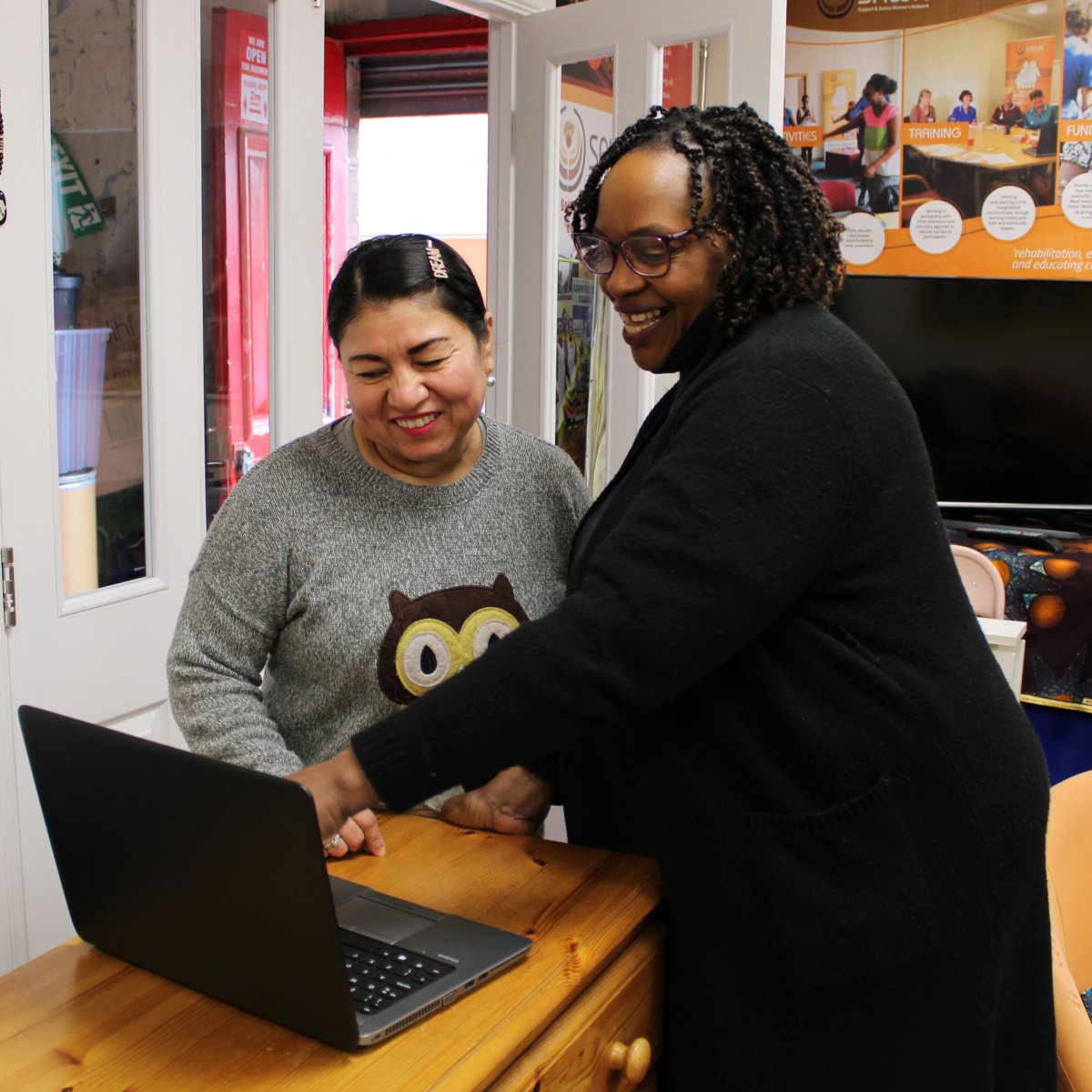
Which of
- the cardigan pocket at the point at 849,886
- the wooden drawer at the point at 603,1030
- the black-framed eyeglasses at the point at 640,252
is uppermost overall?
the black-framed eyeglasses at the point at 640,252

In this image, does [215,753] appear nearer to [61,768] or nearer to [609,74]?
[61,768]

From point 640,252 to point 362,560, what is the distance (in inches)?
17.6

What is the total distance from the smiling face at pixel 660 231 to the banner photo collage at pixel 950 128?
9.07 feet

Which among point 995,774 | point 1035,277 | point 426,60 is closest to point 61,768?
point 995,774

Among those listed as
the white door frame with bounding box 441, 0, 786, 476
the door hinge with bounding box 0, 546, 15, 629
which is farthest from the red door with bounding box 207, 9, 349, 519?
the white door frame with bounding box 441, 0, 786, 476

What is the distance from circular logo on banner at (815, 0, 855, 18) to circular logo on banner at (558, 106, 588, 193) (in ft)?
4.69

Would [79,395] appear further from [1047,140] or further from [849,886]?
[1047,140]

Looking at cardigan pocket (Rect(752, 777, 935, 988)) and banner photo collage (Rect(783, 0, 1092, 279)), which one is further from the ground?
banner photo collage (Rect(783, 0, 1092, 279))

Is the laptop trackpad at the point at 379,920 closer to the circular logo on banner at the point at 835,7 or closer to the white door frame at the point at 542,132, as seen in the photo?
the white door frame at the point at 542,132

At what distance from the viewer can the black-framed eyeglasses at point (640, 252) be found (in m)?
1.08

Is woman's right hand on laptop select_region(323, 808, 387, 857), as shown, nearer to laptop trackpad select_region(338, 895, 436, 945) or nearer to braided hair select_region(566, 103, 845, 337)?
laptop trackpad select_region(338, 895, 436, 945)

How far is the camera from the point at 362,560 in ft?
4.27

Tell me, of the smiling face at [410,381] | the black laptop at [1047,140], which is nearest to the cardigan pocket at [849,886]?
the smiling face at [410,381]

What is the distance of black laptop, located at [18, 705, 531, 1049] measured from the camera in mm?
811
